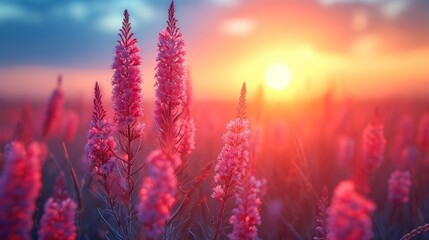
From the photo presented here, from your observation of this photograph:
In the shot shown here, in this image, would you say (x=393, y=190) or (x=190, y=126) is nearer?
(x=190, y=126)

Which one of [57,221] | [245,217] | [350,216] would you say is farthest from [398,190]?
[57,221]

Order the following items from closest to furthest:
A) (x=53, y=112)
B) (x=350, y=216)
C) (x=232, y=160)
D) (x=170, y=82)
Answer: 1. (x=350, y=216)
2. (x=232, y=160)
3. (x=170, y=82)
4. (x=53, y=112)

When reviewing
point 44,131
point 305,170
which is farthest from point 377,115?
point 44,131

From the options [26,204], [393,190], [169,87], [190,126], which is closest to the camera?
[26,204]

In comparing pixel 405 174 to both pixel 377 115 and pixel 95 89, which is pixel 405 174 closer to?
pixel 377 115

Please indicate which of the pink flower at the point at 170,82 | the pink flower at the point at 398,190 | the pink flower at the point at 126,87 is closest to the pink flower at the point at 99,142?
the pink flower at the point at 126,87

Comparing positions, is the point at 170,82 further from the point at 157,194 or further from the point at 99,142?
the point at 157,194

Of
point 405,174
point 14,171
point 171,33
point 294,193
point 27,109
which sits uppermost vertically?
point 171,33

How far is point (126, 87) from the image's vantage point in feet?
10.5

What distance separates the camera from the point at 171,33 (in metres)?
3.61

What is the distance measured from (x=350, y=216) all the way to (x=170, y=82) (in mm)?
2167

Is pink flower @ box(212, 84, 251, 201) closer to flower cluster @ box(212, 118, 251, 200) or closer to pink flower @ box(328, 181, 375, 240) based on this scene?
flower cluster @ box(212, 118, 251, 200)

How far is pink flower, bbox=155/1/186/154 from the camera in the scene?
11.4ft

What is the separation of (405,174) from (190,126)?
12.7ft
